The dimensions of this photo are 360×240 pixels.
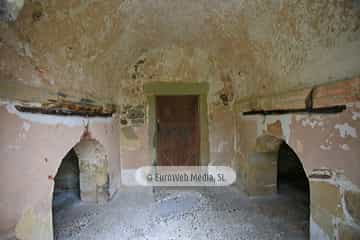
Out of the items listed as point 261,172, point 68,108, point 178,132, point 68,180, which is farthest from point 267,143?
point 68,180

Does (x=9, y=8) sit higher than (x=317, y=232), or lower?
higher

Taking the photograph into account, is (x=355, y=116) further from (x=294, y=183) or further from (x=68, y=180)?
(x=68, y=180)

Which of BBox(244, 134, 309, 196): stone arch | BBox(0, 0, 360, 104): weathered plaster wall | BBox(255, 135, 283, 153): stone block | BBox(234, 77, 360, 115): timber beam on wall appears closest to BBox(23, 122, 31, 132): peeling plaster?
BBox(0, 0, 360, 104): weathered plaster wall

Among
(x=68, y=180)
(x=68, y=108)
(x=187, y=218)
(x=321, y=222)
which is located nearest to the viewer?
(x=321, y=222)

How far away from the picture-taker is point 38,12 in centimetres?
121

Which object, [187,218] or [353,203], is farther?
[187,218]

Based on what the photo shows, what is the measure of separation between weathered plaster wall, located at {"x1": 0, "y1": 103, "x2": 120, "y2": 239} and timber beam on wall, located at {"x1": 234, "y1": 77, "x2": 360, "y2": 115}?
5.75 feet

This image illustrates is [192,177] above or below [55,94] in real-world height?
below

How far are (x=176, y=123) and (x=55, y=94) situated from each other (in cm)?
189

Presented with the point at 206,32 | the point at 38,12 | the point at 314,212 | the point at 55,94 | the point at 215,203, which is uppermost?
the point at 206,32

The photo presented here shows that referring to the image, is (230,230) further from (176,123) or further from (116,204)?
(176,123)

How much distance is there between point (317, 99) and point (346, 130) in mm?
263

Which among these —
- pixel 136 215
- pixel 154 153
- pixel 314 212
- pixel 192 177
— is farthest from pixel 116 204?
pixel 314 212

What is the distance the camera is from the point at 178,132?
10.5ft
